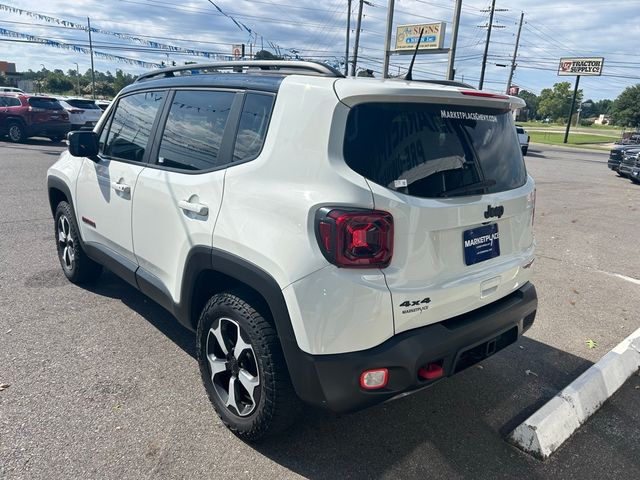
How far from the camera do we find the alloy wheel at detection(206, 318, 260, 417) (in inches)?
100

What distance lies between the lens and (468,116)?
2.52 meters

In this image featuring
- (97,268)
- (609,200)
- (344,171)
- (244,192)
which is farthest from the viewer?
(609,200)

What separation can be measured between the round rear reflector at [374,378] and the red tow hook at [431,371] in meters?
0.18

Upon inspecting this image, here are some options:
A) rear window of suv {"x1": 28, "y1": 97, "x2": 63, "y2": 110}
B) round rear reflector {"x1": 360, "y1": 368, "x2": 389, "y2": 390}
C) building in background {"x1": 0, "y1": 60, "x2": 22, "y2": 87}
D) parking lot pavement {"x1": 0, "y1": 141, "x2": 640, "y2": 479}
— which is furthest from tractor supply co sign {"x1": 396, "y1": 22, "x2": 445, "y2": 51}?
building in background {"x1": 0, "y1": 60, "x2": 22, "y2": 87}

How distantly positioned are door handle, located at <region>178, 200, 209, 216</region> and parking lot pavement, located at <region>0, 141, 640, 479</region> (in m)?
1.18

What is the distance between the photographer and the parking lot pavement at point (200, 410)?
8.12 feet

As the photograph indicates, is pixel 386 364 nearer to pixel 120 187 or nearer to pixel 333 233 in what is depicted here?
pixel 333 233

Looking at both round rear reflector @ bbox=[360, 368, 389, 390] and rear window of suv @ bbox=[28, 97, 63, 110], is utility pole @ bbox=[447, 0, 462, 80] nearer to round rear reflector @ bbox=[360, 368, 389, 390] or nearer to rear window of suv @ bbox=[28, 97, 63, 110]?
rear window of suv @ bbox=[28, 97, 63, 110]

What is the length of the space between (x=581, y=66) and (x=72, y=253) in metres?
61.4

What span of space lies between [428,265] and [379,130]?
66 centimetres

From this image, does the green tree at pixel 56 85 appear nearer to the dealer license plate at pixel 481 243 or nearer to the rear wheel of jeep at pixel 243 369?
the rear wheel of jeep at pixel 243 369

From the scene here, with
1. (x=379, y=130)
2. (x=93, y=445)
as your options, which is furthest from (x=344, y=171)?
(x=93, y=445)

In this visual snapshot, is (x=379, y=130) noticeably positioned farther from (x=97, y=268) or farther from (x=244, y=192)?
(x=97, y=268)

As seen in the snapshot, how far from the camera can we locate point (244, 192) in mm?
2416
